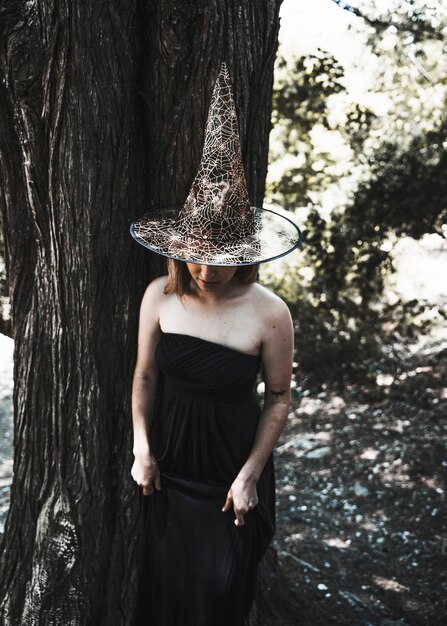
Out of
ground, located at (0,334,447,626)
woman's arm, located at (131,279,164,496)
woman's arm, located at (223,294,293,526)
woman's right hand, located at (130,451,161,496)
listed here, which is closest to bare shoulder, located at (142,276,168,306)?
woman's arm, located at (131,279,164,496)

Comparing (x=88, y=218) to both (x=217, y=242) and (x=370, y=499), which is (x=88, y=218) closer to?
(x=217, y=242)

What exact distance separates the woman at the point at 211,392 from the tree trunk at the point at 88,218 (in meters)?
0.29

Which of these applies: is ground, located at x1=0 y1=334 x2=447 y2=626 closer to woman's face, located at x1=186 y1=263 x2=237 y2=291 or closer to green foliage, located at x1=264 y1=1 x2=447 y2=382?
green foliage, located at x1=264 y1=1 x2=447 y2=382

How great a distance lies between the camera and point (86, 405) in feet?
10.5

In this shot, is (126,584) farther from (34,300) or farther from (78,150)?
(78,150)

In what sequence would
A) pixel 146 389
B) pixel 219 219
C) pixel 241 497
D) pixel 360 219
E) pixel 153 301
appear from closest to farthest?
pixel 219 219 → pixel 241 497 → pixel 153 301 → pixel 146 389 → pixel 360 219

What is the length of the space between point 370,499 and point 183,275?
3621 millimetres

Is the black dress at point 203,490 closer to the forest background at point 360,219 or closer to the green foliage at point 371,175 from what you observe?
the forest background at point 360,219

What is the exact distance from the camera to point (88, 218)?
296 centimetres

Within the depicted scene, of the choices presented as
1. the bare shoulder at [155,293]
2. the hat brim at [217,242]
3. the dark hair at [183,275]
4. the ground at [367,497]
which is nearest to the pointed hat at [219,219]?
the hat brim at [217,242]

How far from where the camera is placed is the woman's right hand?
290 cm

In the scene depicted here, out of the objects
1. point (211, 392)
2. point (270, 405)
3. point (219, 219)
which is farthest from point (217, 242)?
point (270, 405)

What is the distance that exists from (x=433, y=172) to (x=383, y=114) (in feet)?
2.63

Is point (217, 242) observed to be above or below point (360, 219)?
above
